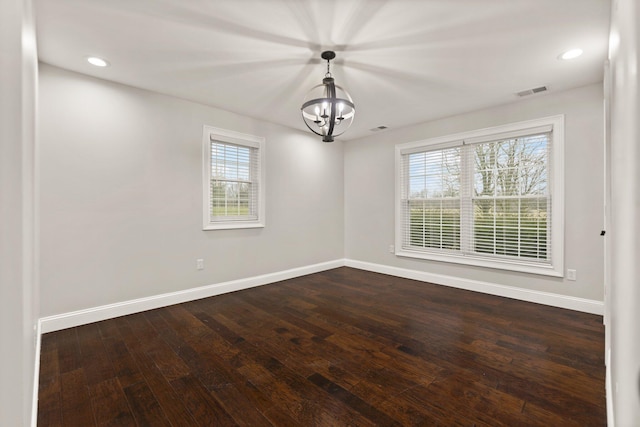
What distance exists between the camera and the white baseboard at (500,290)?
3.37 meters

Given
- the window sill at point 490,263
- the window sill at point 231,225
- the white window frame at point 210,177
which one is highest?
the white window frame at point 210,177

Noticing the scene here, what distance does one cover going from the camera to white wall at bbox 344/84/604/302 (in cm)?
332

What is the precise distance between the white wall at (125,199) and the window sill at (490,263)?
241 centimetres

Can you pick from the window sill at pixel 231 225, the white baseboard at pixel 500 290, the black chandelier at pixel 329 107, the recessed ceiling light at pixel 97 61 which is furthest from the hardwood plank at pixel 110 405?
the white baseboard at pixel 500 290

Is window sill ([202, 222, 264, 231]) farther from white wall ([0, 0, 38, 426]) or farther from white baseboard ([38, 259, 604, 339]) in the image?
white wall ([0, 0, 38, 426])

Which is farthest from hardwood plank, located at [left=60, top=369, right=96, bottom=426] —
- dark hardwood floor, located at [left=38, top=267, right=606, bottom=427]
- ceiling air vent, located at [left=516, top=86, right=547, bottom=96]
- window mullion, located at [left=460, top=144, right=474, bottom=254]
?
ceiling air vent, located at [left=516, top=86, right=547, bottom=96]

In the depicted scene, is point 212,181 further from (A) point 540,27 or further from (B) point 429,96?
(A) point 540,27

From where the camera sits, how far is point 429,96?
369 cm

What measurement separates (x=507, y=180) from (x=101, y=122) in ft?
16.2

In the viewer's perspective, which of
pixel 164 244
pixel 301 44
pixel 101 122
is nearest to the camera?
pixel 301 44

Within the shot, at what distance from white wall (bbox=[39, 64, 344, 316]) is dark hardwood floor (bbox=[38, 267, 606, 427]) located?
50 centimetres

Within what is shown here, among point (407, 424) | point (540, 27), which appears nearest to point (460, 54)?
point (540, 27)

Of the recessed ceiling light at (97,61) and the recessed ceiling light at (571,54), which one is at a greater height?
the recessed ceiling light at (571,54)

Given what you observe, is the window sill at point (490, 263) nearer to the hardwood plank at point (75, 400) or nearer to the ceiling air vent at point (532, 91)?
the ceiling air vent at point (532, 91)
